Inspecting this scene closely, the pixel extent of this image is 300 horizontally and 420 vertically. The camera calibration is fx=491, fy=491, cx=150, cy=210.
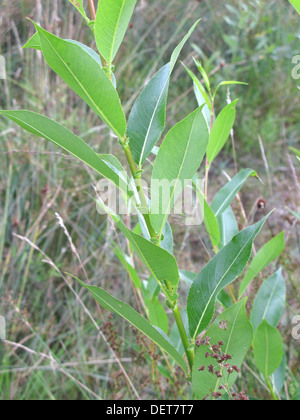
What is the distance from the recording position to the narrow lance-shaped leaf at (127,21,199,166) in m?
0.65

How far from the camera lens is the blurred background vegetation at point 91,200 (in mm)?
1433

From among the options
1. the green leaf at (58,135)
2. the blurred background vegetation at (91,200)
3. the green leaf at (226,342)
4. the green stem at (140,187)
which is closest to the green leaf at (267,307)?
the blurred background vegetation at (91,200)

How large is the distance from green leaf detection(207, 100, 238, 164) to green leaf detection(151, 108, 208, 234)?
27cm

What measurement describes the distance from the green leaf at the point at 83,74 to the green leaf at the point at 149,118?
0.13ft

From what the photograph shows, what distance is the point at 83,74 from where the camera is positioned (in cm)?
57

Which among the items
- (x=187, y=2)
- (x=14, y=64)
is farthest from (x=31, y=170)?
(x=187, y=2)

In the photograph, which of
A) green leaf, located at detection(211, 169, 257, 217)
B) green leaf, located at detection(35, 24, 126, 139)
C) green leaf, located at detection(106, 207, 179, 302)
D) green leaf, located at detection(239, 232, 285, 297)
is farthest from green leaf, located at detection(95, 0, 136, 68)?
green leaf, located at detection(239, 232, 285, 297)

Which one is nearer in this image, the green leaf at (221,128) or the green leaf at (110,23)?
the green leaf at (110,23)

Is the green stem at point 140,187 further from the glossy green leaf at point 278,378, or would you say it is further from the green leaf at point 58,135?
the glossy green leaf at point 278,378

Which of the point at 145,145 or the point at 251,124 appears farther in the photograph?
the point at 251,124

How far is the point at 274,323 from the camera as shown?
0.98 m

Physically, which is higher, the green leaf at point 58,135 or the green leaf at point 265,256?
the green leaf at point 58,135
